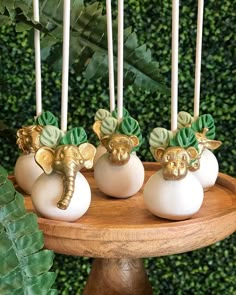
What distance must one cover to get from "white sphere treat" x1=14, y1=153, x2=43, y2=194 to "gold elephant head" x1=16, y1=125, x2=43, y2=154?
11 millimetres

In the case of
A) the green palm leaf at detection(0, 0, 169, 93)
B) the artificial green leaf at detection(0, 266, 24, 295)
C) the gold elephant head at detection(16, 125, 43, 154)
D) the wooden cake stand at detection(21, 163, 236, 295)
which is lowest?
the wooden cake stand at detection(21, 163, 236, 295)

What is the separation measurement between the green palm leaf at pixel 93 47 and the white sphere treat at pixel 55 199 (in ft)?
0.90

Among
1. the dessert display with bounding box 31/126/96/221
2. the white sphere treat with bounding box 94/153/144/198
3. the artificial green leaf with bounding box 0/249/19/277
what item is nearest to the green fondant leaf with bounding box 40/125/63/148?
the dessert display with bounding box 31/126/96/221

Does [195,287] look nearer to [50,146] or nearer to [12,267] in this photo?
[50,146]

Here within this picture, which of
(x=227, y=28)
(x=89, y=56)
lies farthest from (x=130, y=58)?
(x=227, y=28)

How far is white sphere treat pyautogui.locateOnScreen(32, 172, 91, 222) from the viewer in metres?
0.79

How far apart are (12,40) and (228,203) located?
645mm

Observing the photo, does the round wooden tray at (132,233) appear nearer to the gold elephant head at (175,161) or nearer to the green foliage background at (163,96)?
the gold elephant head at (175,161)

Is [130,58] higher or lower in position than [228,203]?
higher

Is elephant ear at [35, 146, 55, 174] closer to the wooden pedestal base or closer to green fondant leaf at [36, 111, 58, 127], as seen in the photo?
green fondant leaf at [36, 111, 58, 127]

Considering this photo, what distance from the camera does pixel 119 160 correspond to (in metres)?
0.87

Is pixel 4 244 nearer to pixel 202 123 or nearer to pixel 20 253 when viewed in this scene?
pixel 20 253

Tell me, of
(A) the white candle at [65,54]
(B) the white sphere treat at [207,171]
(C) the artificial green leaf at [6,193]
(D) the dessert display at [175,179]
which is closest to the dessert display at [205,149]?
(B) the white sphere treat at [207,171]

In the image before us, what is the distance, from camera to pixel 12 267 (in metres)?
0.61
